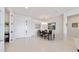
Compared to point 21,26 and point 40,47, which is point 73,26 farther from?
point 21,26

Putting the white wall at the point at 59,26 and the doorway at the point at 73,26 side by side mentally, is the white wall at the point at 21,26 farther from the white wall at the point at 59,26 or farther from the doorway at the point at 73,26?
the doorway at the point at 73,26

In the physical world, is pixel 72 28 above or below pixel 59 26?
below

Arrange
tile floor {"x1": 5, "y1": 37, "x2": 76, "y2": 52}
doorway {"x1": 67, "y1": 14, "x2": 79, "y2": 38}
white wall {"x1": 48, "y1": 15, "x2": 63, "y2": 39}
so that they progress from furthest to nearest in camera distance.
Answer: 1. white wall {"x1": 48, "y1": 15, "x2": 63, "y2": 39}
2. doorway {"x1": 67, "y1": 14, "x2": 79, "y2": 38}
3. tile floor {"x1": 5, "y1": 37, "x2": 76, "y2": 52}

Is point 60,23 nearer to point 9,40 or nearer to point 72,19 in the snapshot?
point 72,19

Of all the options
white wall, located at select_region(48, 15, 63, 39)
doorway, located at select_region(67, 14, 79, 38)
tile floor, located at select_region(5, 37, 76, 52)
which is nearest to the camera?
tile floor, located at select_region(5, 37, 76, 52)

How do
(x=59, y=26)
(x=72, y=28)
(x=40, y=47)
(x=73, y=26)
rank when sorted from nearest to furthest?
(x=40, y=47) < (x=73, y=26) < (x=72, y=28) < (x=59, y=26)

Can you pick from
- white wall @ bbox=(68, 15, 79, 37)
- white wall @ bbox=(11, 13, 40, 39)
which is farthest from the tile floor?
white wall @ bbox=(11, 13, 40, 39)

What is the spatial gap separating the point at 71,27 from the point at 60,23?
1.54m

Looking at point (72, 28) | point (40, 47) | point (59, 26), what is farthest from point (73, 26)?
point (40, 47)

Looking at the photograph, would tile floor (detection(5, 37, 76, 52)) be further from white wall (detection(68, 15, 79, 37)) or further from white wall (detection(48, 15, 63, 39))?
white wall (detection(48, 15, 63, 39))

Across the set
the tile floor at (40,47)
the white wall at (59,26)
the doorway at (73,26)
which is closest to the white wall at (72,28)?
the doorway at (73,26)

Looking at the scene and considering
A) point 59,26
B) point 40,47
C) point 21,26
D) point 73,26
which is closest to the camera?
point 40,47
